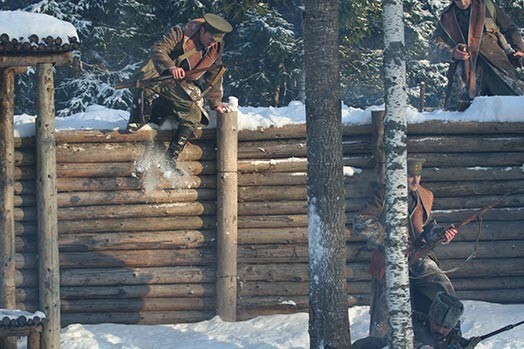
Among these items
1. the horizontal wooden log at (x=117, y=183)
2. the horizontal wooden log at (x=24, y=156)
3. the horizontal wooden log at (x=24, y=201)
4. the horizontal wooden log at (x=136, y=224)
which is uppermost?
the horizontal wooden log at (x=24, y=156)

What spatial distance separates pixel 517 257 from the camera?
10906mm

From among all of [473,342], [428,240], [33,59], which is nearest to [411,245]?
[428,240]

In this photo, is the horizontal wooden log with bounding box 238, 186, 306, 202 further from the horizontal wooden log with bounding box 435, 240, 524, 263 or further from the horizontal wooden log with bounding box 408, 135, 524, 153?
the horizontal wooden log with bounding box 435, 240, 524, 263

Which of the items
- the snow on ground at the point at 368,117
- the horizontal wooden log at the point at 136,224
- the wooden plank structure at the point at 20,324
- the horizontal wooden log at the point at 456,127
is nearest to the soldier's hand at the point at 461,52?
the snow on ground at the point at 368,117

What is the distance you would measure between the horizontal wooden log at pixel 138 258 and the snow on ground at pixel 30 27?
2695 mm

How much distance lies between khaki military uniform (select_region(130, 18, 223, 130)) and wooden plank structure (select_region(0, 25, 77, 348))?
1.15m

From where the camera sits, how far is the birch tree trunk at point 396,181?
8.38 meters

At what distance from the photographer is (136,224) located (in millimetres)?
10766

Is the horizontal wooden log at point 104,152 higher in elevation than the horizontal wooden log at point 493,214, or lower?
higher

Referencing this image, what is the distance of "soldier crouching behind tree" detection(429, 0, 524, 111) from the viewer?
453 inches

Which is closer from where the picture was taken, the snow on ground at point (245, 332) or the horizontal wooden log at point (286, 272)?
the snow on ground at point (245, 332)

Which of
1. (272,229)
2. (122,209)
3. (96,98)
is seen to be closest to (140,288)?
(122,209)

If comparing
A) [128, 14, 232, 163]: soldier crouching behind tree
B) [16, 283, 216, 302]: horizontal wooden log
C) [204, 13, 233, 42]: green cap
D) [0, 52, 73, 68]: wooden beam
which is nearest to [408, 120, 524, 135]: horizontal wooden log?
[128, 14, 232, 163]: soldier crouching behind tree

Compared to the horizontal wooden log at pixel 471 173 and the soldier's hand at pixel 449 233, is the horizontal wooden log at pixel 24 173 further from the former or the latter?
the soldier's hand at pixel 449 233
